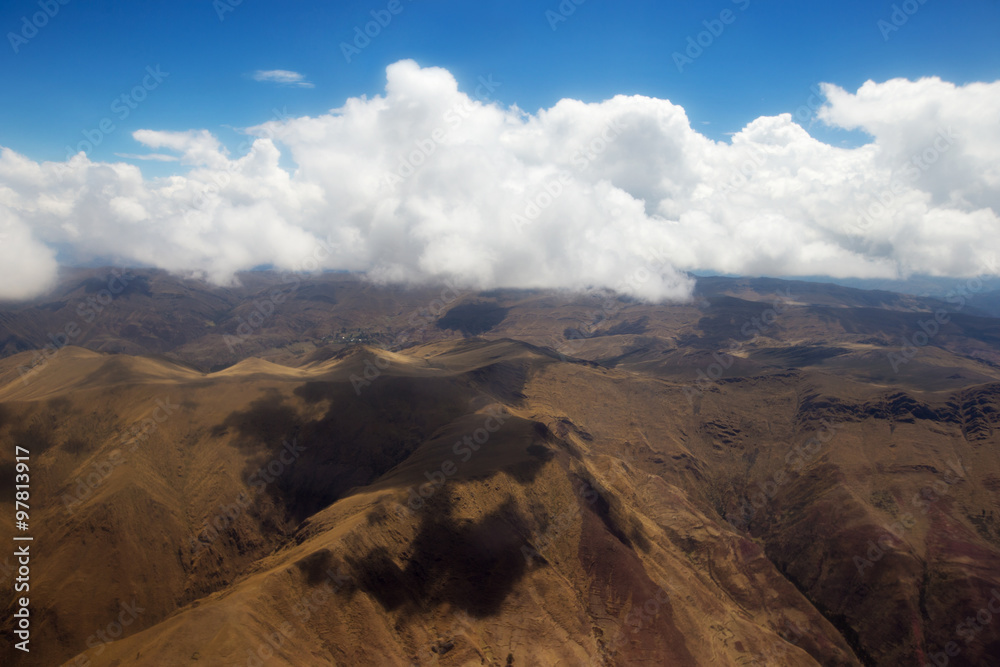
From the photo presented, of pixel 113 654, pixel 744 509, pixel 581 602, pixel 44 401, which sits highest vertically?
pixel 44 401

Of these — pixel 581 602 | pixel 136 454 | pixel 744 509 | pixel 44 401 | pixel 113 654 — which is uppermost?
pixel 44 401

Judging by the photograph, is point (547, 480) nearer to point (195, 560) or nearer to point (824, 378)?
point (195, 560)

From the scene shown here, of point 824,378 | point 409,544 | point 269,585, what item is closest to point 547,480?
point 409,544

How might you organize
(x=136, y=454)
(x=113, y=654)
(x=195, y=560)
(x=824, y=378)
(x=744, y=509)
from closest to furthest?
(x=113, y=654) → (x=195, y=560) → (x=136, y=454) → (x=744, y=509) → (x=824, y=378)

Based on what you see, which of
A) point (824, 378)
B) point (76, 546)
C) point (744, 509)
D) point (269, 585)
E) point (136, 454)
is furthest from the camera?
point (824, 378)

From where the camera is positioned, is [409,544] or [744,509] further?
[744,509]

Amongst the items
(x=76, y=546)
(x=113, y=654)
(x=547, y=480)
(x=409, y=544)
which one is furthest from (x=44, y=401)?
(x=547, y=480)

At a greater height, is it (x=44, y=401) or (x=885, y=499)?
(x=44, y=401)

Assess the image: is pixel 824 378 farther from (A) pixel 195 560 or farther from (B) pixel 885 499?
(A) pixel 195 560

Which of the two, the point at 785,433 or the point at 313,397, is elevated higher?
the point at 313,397
